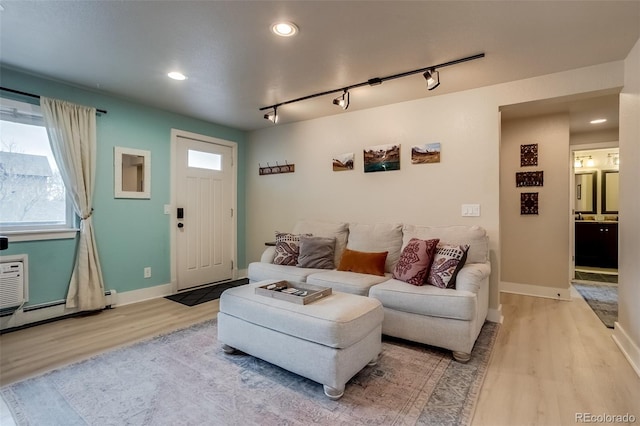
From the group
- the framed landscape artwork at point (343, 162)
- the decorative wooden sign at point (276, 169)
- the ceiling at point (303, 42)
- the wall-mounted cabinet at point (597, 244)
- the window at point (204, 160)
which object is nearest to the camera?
the ceiling at point (303, 42)

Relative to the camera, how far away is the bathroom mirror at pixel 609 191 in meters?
6.08

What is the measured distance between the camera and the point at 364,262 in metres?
3.15

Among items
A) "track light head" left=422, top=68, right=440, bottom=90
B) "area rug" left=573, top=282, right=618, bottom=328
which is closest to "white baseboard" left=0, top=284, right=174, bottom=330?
"track light head" left=422, top=68, right=440, bottom=90

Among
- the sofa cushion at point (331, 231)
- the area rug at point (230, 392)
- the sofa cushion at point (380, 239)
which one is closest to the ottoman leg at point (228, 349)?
the area rug at point (230, 392)

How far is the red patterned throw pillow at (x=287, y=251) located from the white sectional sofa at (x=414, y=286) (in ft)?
0.35

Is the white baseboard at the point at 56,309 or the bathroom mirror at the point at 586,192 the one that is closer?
the white baseboard at the point at 56,309

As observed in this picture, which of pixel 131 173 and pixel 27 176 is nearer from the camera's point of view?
Result: pixel 27 176

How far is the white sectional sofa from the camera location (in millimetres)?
2289

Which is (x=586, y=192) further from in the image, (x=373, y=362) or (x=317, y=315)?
(x=317, y=315)

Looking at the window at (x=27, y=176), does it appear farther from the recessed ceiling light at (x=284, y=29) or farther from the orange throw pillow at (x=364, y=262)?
the orange throw pillow at (x=364, y=262)

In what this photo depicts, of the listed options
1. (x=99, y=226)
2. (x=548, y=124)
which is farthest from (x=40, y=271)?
(x=548, y=124)

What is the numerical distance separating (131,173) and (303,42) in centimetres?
266

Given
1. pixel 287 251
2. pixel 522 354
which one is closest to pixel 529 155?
pixel 522 354

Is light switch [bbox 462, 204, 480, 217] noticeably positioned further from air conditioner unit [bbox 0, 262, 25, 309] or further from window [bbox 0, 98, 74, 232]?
air conditioner unit [bbox 0, 262, 25, 309]
